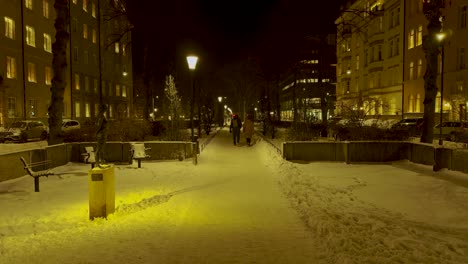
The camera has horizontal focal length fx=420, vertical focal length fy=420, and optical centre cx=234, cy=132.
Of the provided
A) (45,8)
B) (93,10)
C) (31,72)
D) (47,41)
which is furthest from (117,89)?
(31,72)

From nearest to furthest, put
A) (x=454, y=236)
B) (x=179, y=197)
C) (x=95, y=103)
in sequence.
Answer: (x=454, y=236) → (x=179, y=197) → (x=95, y=103)

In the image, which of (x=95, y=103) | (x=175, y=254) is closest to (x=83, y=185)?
(x=175, y=254)

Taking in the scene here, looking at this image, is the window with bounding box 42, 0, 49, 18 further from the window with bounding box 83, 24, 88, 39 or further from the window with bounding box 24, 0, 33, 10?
the window with bounding box 83, 24, 88, 39

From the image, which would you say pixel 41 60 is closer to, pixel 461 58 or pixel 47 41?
pixel 47 41

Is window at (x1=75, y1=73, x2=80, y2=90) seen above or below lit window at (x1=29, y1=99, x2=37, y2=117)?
above

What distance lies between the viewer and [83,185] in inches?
446

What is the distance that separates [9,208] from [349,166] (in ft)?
35.1

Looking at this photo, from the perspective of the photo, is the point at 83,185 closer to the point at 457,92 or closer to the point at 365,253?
the point at 365,253

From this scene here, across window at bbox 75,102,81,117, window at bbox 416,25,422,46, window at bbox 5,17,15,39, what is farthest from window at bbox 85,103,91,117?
window at bbox 416,25,422,46

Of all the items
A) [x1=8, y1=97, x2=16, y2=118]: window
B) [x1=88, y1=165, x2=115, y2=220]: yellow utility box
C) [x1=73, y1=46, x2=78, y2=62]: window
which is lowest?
[x1=88, y1=165, x2=115, y2=220]: yellow utility box

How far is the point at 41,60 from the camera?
1502 inches

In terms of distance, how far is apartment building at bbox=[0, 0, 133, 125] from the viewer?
3238 cm

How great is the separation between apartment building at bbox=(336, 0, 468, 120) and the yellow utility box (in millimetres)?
27377

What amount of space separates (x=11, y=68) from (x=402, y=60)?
127 feet
